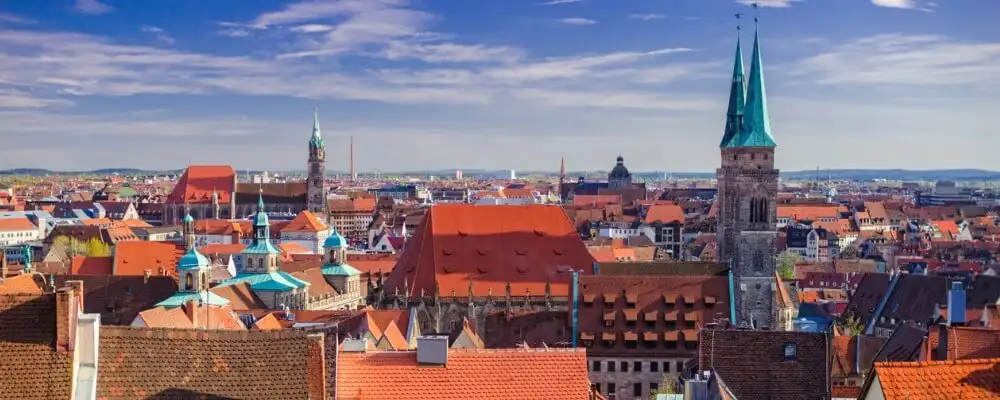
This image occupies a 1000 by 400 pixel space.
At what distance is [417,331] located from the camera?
5888 cm

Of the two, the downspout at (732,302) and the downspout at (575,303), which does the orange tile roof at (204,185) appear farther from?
the downspout at (732,302)

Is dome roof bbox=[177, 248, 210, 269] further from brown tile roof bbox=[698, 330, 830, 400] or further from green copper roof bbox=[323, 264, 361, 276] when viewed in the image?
brown tile roof bbox=[698, 330, 830, 400]

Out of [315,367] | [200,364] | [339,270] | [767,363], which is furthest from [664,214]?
[200,364]

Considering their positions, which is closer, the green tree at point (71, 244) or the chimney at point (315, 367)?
the chimney at point (315, 367)

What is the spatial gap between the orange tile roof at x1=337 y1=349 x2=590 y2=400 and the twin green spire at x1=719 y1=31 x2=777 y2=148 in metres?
50.9

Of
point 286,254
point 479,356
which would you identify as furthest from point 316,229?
point 479,356

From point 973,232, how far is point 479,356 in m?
44.9

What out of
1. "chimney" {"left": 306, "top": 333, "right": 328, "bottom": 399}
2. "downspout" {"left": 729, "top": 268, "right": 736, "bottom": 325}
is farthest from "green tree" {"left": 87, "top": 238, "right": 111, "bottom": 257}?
"chimney" {"left": 306, "top": 333, "right": 328, "bottom": 399}

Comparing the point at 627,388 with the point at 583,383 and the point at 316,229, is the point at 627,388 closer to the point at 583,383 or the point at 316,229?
the point at 583,383

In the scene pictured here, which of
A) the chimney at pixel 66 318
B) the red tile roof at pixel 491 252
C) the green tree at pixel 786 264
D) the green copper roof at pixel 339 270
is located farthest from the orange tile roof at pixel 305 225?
the chimney at pixel 66 318

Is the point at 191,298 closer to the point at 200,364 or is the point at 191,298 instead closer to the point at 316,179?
the point at 200,364

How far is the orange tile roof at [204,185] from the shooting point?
190 metres

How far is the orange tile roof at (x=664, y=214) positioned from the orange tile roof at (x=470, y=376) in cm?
13924

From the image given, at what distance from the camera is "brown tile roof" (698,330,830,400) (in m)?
→ 33.7
